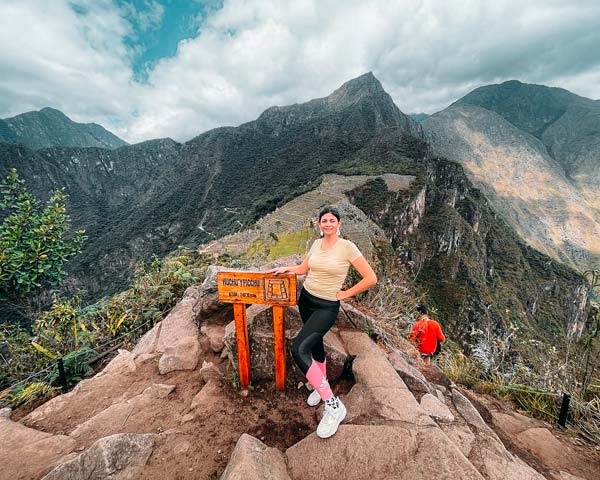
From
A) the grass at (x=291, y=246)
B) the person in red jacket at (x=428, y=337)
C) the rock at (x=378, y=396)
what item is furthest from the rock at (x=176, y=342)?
the grass at (x=291, y=246)

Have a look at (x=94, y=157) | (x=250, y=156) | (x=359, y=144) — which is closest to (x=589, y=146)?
(x=359, y=144)

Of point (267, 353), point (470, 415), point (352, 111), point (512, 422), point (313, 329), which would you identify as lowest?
point (512, 422)

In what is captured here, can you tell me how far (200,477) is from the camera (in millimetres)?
2010

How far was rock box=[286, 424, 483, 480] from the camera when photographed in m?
1.75

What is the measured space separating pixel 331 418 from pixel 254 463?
0.62 meters

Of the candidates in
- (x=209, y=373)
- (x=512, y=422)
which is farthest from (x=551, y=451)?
(x=209, y=373)

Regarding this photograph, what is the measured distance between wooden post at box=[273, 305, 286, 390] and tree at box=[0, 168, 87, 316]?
15.8 feet

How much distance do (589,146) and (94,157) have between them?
293949 millimetres

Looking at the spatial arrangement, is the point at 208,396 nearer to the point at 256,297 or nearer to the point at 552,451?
the point at 256,297

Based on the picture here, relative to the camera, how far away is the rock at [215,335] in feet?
11.9

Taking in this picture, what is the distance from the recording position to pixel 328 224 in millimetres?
2438

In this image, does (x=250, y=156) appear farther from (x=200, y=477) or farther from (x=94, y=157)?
(x=200, y=477)

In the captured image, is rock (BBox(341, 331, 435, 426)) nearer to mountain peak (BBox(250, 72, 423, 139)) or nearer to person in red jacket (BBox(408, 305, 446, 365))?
person in red jacket (BBox(408, 305, 446, 365))

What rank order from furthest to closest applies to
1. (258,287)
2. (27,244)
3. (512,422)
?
(27,244), (512,422), (258,287)
